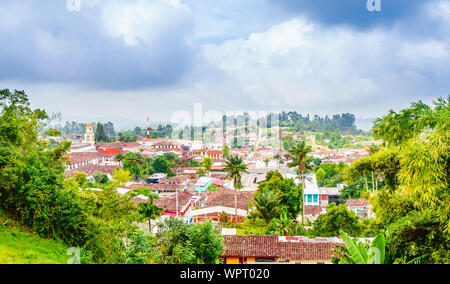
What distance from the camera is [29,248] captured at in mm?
5148

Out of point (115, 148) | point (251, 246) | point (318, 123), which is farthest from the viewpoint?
point (318, 123)

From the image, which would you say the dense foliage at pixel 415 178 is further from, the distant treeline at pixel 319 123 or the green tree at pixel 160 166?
the distant treeline at pixel 319 123

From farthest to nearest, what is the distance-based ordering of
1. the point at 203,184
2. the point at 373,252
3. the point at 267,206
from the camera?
the point at 203,184 < the point at 267,206 < the point at 373,252

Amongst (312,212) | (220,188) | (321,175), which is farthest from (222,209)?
(321,175)

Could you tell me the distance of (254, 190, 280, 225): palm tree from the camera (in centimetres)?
1253

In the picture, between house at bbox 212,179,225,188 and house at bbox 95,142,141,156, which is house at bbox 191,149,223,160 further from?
house at bbox 212,179,225,188

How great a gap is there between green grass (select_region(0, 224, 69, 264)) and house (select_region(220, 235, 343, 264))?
12.1 feet

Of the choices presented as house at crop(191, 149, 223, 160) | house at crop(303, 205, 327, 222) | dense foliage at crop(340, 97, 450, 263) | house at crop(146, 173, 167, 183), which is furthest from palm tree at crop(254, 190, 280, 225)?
house at crop(191, 149, 223, 160)

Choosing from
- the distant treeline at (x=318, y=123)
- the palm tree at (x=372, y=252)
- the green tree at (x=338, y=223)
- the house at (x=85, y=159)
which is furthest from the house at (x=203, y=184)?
the distant treeline at (x=318, y=123)

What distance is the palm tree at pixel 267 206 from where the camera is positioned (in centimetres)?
1253

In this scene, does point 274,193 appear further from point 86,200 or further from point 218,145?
point 218,145

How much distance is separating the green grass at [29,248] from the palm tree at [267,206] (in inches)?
319

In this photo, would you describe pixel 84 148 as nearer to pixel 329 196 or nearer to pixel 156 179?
pixel 156 179

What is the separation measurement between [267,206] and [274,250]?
447cm
